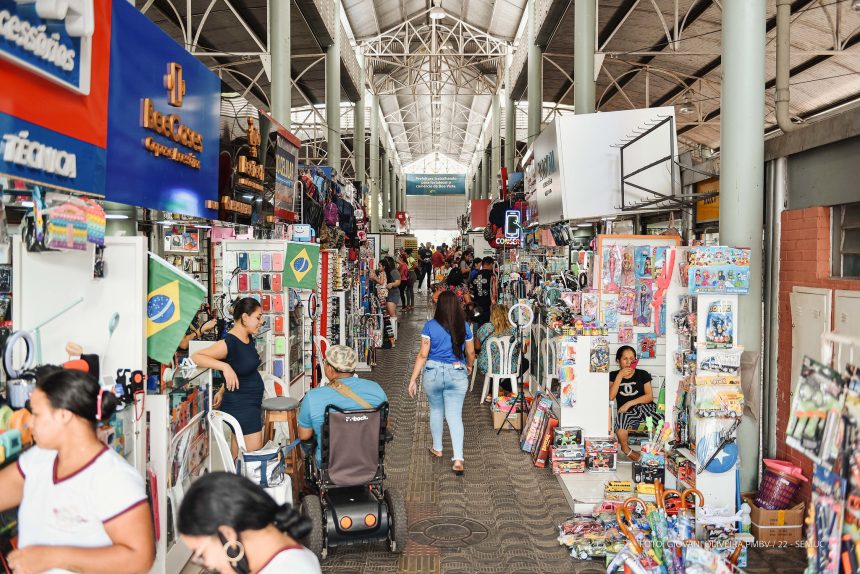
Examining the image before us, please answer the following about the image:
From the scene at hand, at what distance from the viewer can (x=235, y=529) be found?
190 cm

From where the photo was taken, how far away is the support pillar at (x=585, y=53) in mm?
9602

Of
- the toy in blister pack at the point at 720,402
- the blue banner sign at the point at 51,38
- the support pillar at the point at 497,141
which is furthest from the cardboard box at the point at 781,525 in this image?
the support pillar at the point at 497,141

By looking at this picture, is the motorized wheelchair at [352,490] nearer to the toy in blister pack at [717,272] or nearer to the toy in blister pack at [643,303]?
the toy in blister pack at [717,272]

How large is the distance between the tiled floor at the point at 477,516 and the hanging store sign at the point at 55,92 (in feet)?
8.83

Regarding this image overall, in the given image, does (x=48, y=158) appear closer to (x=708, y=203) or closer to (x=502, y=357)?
(x=708, y=203)

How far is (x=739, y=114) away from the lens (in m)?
4.96

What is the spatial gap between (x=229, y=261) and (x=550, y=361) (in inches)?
128

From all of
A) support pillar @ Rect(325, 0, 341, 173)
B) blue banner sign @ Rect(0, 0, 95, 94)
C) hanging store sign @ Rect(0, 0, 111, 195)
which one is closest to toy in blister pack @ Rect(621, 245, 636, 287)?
hanging store sign @ Rect(0, 0, 111, 195)

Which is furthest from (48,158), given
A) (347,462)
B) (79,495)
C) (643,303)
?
(643,303)

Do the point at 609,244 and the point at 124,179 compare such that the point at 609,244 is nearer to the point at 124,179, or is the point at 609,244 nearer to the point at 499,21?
the point at 124,179

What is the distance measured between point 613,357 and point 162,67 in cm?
448

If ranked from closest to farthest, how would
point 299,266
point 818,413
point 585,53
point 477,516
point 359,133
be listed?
1. point 818,413
2. point 477,516
3. point 299,266
4. point 585,53
5. point 359,133

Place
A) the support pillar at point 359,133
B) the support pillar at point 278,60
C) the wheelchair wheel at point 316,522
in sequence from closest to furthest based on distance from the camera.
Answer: the wheelchair wheel at point 316,522
the support pillar at point 278,60
the support pillar at point 359,133

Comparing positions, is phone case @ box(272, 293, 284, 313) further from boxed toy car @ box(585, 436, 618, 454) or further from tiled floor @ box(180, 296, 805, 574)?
boxed toy car @ box(585, 436, 618, 454)
